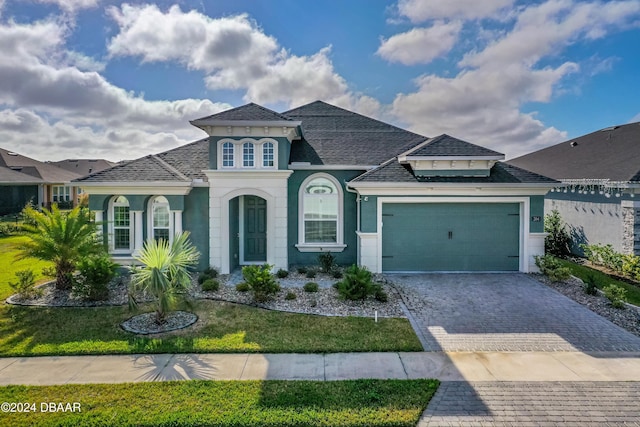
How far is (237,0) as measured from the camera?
1176 cm

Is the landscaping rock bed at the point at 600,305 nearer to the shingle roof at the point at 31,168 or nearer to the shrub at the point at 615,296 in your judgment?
the shrub at the point at 615,296

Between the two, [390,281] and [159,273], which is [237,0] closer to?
[159,273]

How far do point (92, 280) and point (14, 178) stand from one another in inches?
1033

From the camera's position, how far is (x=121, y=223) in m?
12.1

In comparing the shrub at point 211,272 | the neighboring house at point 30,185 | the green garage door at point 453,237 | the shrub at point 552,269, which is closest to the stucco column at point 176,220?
the shrub at point 211,272

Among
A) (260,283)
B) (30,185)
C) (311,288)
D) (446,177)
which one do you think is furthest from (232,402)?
(30,185)

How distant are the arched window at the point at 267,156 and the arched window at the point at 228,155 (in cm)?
111

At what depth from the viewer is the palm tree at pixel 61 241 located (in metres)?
9.63

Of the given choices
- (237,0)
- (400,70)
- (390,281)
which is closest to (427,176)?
(390,281)

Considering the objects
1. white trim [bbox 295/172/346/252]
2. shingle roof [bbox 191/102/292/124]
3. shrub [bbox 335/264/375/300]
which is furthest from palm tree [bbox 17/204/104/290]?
shrub [bbox 335/264/375/300]

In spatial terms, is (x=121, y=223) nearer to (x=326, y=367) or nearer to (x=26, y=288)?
(x=26, y=288)

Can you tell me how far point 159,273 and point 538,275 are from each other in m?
11.8

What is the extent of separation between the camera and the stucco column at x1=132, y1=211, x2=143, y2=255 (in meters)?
11.8

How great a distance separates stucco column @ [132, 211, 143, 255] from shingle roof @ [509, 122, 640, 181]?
17352 mm
